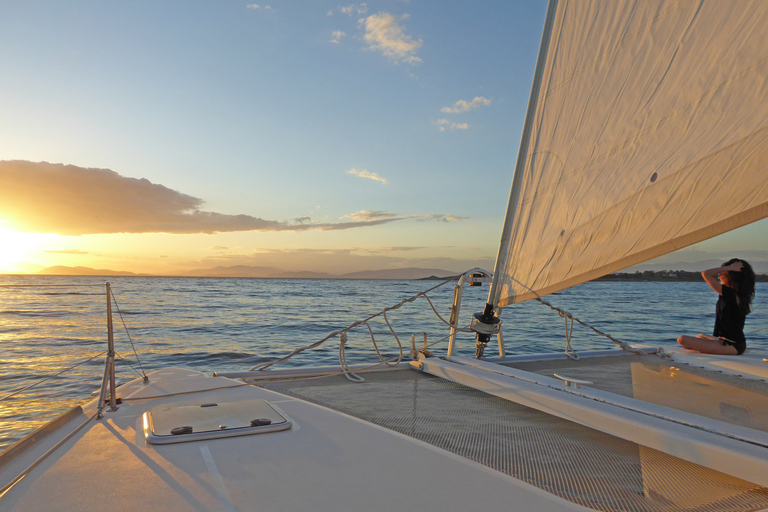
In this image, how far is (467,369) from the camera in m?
3.04

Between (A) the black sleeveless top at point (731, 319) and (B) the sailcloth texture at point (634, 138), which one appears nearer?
(B) the sailcloth texture at point (634, 138)

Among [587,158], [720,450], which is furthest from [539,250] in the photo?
[720,450]

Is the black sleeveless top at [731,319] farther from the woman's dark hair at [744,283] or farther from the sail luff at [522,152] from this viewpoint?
the sail luff at [522,152]

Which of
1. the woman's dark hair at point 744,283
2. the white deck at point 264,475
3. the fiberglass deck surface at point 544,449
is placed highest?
the woman's dark hair at point 744,283

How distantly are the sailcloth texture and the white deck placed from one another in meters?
1.90

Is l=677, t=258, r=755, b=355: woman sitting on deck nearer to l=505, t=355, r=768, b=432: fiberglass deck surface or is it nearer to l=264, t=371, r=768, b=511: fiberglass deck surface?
l=505, t=355, r=768, b=432: fiberglass deck surface

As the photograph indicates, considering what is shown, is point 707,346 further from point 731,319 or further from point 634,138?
point 634,138

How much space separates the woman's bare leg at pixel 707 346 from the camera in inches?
158

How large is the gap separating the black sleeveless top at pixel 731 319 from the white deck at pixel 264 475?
3.75 m

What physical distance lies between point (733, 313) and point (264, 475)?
4.40 meters

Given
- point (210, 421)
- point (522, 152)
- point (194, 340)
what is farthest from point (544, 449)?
point (194, 340)

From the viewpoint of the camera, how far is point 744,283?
4.09m

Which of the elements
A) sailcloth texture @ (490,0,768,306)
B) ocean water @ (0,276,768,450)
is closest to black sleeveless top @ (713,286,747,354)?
ocean water @ (0,276,768,450)

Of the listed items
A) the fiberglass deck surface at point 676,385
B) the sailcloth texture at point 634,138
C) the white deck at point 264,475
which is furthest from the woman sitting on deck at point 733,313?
the white deck at point 264,475
